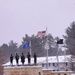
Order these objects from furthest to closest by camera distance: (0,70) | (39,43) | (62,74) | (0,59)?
1. (39,43)
2. (0,59)
3. (0,70)
4. (62,74)

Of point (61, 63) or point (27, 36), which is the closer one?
point (61, 63)

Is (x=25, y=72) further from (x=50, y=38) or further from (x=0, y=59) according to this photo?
(x=50, y=38)

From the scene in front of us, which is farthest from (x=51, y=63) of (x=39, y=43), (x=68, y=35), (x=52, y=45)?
(x=52, y=45)

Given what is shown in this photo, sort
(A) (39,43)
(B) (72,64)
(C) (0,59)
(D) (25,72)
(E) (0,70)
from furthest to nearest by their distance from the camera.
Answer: (A) (39,43) → (C) (0,59) → (E) (0,70) → (B) (72,64) → (D) (25,72)

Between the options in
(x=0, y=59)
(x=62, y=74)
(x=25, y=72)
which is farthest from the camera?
(x=0, y=59)

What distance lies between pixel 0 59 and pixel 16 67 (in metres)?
39.0

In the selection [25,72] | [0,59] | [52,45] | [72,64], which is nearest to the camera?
[25,72]

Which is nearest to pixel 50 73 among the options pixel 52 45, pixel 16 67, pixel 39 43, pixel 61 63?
pixel 16 67

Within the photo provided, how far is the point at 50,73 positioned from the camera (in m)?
36.1

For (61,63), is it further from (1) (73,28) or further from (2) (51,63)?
(1) (73,28)

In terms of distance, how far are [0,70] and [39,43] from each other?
25855mm

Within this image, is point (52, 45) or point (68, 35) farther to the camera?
point (52, 45)

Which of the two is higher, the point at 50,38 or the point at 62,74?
the point at 50,38

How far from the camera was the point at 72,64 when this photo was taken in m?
56.0
